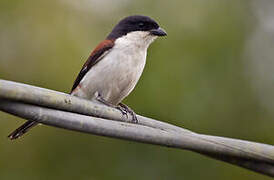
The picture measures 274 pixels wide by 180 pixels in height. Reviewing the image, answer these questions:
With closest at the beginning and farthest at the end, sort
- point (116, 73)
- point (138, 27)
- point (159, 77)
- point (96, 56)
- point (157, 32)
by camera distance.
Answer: point (116, 73)
point (96, 56)
point (157, 32)
point (138, 27)
point (159, 77)

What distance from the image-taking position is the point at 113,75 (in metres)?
4.97

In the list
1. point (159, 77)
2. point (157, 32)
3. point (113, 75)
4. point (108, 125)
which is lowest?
point (159, 77)

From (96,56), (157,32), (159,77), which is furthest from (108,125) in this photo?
(159,77)

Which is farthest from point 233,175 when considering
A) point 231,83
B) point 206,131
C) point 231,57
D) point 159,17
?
point 159,17

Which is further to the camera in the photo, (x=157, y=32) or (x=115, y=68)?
(x=157, y=32)

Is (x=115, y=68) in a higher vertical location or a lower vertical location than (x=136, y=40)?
lower

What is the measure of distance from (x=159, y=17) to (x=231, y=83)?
1.43 m

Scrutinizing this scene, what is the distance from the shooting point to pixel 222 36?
794 cm

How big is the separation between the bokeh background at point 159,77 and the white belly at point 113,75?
137cm

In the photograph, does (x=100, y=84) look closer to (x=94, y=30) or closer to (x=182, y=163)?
(x=182, y=163)

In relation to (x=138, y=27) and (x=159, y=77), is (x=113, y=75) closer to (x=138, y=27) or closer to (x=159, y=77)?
(x=138, y=27)

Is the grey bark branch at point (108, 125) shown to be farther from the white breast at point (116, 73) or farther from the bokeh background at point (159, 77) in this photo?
the bokeh background at point (159, 77)

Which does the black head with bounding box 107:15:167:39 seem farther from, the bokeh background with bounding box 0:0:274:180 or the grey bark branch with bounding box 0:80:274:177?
the grey bark branch with bounding box 0:80:274:177

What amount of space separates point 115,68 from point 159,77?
192cm
